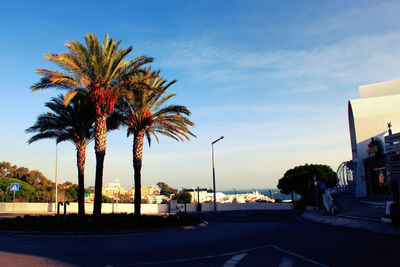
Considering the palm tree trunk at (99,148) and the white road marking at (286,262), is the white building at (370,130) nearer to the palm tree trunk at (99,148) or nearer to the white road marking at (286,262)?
the palm tree trunk at (99,148)

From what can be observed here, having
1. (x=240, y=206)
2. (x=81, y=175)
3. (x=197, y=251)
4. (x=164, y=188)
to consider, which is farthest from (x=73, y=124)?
(x=164, y=188)

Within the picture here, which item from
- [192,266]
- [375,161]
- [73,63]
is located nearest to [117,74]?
[73,63]

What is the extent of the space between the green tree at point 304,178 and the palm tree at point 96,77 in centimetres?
4334

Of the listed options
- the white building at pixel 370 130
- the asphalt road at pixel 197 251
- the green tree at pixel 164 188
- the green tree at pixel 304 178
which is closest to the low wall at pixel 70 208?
the white building at pixel 370 130

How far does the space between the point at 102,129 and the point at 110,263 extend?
12459 millimetres

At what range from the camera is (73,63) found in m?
18.5

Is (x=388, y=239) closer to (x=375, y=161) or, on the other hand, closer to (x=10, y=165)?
(x=375, y=161)

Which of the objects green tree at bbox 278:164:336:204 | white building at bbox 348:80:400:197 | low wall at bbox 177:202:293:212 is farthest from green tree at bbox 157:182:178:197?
white building at bbox 348:80:400:197

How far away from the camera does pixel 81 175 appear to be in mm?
22484

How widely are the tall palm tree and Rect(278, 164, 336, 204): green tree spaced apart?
41754 mm

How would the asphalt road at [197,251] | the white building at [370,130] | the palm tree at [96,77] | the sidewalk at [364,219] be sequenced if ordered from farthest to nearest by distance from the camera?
the white building at [370,130] < the palm tree at [96,77] < the sidewalk at [364,219] < the asphalt road at [197,251]

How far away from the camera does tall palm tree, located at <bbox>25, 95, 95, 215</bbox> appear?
22.7 metres

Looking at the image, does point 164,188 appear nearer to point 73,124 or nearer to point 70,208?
point 70,208

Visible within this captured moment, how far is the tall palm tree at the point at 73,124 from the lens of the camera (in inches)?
894
